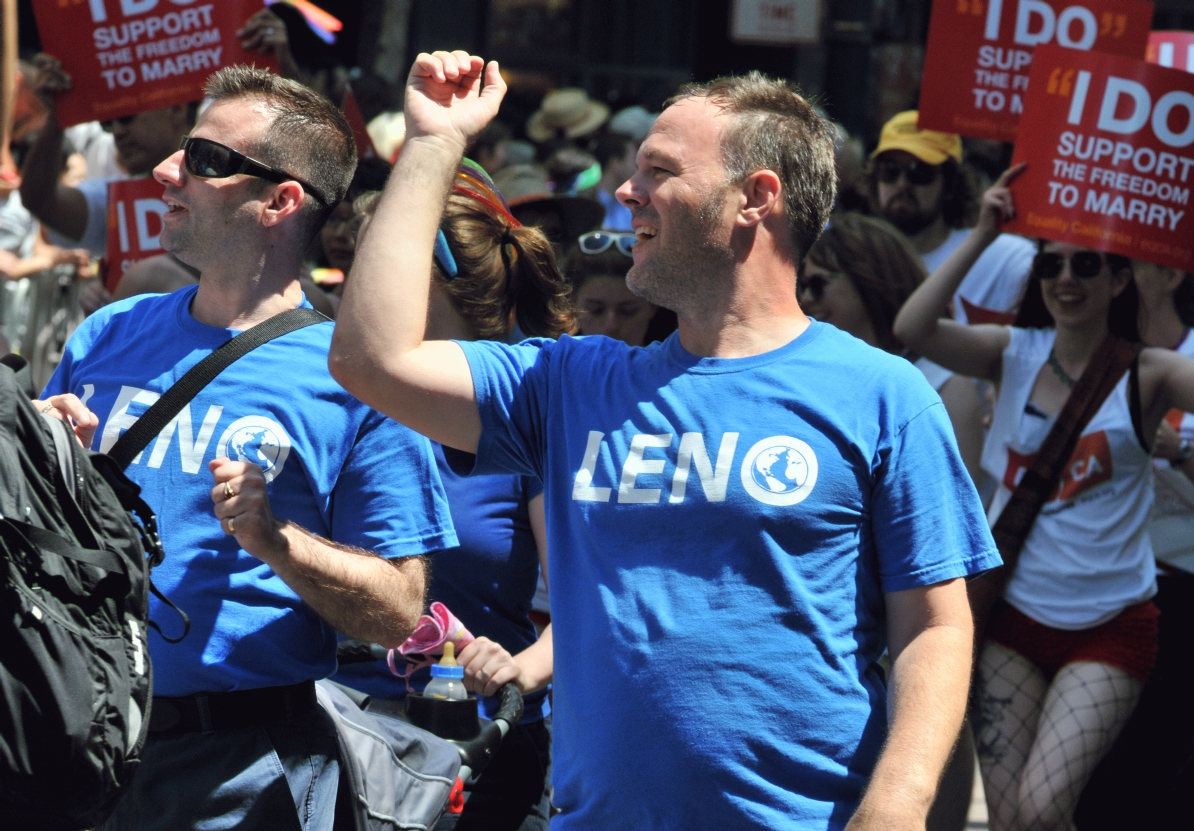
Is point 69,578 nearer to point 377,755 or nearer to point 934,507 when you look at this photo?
point 377,755

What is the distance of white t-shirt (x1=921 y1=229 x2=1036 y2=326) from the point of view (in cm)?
625

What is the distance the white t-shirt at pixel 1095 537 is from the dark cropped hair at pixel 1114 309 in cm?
25

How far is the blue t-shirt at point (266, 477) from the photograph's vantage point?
275cm

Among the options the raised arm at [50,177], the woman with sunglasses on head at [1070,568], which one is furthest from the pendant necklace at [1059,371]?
the raised arm at [50,177]

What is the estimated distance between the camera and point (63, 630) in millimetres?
2125

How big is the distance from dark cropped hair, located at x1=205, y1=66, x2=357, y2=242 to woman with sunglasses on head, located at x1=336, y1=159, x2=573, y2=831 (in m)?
0.25

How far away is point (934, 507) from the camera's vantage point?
2.37m

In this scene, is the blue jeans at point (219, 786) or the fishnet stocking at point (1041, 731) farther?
the fishnet stocking at point (1041, 731)

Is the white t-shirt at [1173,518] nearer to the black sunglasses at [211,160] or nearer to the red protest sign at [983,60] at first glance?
the red protest sign at [983,60]

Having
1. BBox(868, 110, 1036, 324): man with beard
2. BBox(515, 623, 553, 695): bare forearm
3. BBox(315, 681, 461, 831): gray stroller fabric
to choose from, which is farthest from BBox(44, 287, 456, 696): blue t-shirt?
BBox(868, 110, 1036, 324): man with beard

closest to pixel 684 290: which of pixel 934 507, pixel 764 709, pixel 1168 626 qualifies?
pixel 934 507

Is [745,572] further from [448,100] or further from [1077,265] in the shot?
[1077,265]

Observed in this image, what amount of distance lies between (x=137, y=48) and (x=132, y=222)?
0.68 meters

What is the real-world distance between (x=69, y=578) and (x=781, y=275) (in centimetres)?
126
